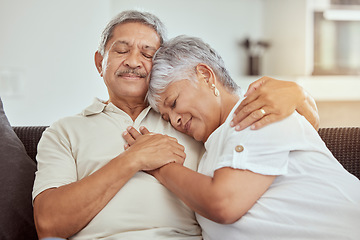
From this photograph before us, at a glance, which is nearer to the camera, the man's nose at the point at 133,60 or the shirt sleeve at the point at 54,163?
the shirt sleeve at the point at 54,163

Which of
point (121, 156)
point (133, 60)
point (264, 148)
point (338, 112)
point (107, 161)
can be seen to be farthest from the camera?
point (338, 112)

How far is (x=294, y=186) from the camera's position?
1187 mm

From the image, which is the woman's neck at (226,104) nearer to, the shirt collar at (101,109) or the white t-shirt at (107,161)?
the white t-shirt at (107,161)

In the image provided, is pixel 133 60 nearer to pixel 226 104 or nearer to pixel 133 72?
pixel 133 72

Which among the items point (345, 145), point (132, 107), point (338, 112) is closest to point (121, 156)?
point (132, 107)

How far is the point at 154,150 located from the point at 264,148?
0.37m

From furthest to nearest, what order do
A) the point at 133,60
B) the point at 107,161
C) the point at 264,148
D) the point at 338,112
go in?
the point at 338,112 → the point at 133,60 → the point at 107,161 → the point at 264,148

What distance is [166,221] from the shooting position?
1385 mm

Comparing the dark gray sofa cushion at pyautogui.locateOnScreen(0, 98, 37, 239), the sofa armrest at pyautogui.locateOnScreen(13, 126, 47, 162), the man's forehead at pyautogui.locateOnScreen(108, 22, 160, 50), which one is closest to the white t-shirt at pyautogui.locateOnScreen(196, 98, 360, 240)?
the man's forehead at pyautogui.locateOnScreen(108, 22, 160, 50)

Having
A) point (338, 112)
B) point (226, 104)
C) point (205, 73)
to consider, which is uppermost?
point (205, 73)

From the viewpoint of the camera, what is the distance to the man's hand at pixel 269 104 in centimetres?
118

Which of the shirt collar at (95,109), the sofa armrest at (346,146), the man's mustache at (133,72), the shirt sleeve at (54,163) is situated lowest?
the sofa armrest at (346,146)

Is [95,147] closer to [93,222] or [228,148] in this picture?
[93,222]

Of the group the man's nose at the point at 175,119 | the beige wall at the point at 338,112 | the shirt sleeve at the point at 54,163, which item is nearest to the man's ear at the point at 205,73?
the man's nose at the point at 175,119
